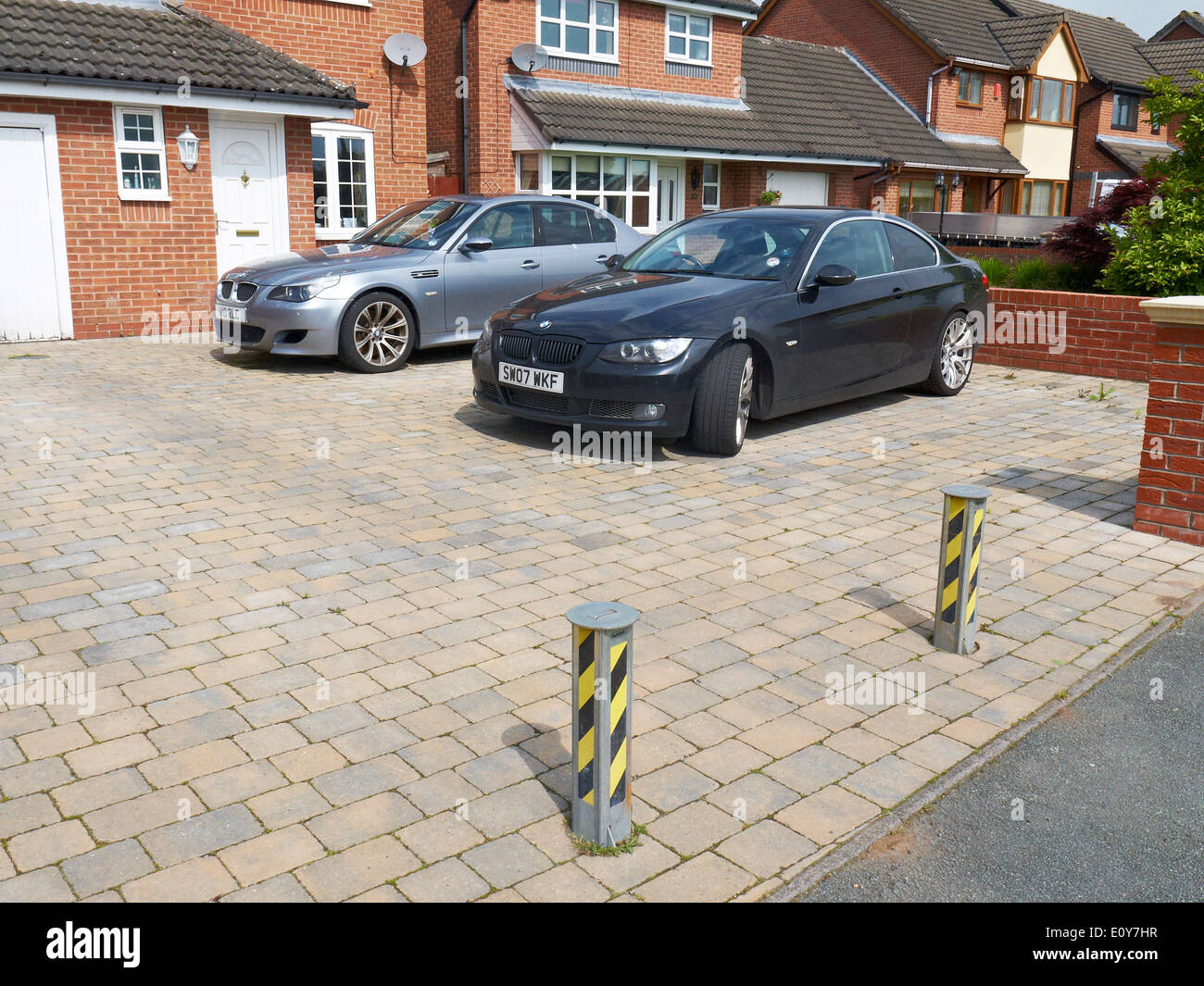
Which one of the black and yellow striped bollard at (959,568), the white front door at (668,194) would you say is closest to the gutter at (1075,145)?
the white front door at (668,194)

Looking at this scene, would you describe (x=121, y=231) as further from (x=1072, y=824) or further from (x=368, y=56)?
(x=1072, y=824)

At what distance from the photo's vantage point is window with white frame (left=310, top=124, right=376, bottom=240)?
1709 cm

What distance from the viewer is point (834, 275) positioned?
823cm

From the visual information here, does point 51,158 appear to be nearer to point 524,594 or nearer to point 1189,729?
point 524,594

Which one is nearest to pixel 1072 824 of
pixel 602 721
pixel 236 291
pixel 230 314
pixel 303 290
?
pixel 602 721

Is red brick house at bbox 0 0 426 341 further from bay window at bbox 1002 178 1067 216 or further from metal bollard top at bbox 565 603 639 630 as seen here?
bay window at bbox 1002 178 1067 216

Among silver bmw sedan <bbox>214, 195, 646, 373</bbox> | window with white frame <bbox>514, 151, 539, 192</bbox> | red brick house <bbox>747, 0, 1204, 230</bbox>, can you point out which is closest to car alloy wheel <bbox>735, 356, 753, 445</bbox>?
silver bmw sedan <bbox>214, 195, 646, 373</bbox>

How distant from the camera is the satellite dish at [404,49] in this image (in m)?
17.2

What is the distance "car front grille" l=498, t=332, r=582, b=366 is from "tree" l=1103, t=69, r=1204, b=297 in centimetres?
737

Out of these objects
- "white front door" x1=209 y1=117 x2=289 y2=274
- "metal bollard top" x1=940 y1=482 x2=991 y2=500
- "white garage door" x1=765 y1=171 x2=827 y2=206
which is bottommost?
"metal bollard top" x1=940 y1=482 x2=991 y2=500

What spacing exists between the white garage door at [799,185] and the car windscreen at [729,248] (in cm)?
1715

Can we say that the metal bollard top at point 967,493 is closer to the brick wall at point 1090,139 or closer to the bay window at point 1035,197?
the bay window at point 1035,197

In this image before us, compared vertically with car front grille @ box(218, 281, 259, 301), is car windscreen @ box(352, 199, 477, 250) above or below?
above
